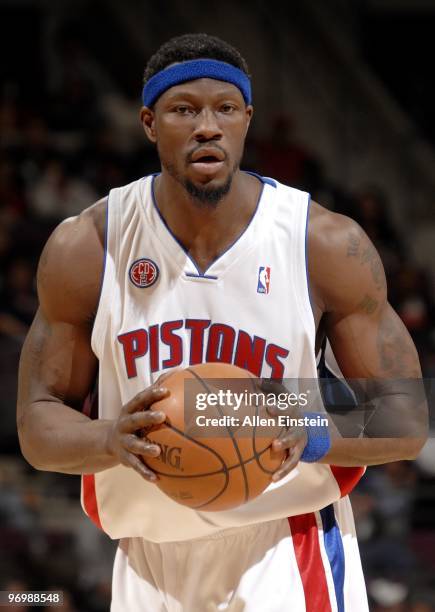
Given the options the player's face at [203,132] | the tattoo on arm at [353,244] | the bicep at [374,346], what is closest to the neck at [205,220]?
the player's face at [203,132]

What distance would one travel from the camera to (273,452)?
114 inches

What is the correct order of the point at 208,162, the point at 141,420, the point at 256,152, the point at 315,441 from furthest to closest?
the point at 256,152, the point at 208,162, the point at 315,441, the point at 141,420

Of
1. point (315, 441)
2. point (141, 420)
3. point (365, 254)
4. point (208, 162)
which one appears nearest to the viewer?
point (141, 420)

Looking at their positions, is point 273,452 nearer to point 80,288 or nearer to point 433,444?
point 80,288

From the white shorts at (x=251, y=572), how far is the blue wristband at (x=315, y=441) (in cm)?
42

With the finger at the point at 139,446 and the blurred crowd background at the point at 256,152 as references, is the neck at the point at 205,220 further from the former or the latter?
the blurred crowd background at the point at 256,152

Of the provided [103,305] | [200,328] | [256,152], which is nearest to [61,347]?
[103,305]

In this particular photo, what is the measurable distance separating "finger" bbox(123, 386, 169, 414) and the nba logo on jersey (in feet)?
2.21

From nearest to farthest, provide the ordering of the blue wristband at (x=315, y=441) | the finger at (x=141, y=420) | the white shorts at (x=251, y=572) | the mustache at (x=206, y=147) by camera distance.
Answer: the finger at (x=141, y=420)
the blue wristband at (x=315, y=441)
the mustache at (x=206, y=147)
the white shorts at (x=251, y=572)

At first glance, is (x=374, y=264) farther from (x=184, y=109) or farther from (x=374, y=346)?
(x=184, y=109)

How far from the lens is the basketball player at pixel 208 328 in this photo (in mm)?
3369

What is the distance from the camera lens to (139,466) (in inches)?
113

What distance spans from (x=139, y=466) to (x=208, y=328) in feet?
2.10

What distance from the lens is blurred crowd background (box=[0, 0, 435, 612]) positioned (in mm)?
6613
